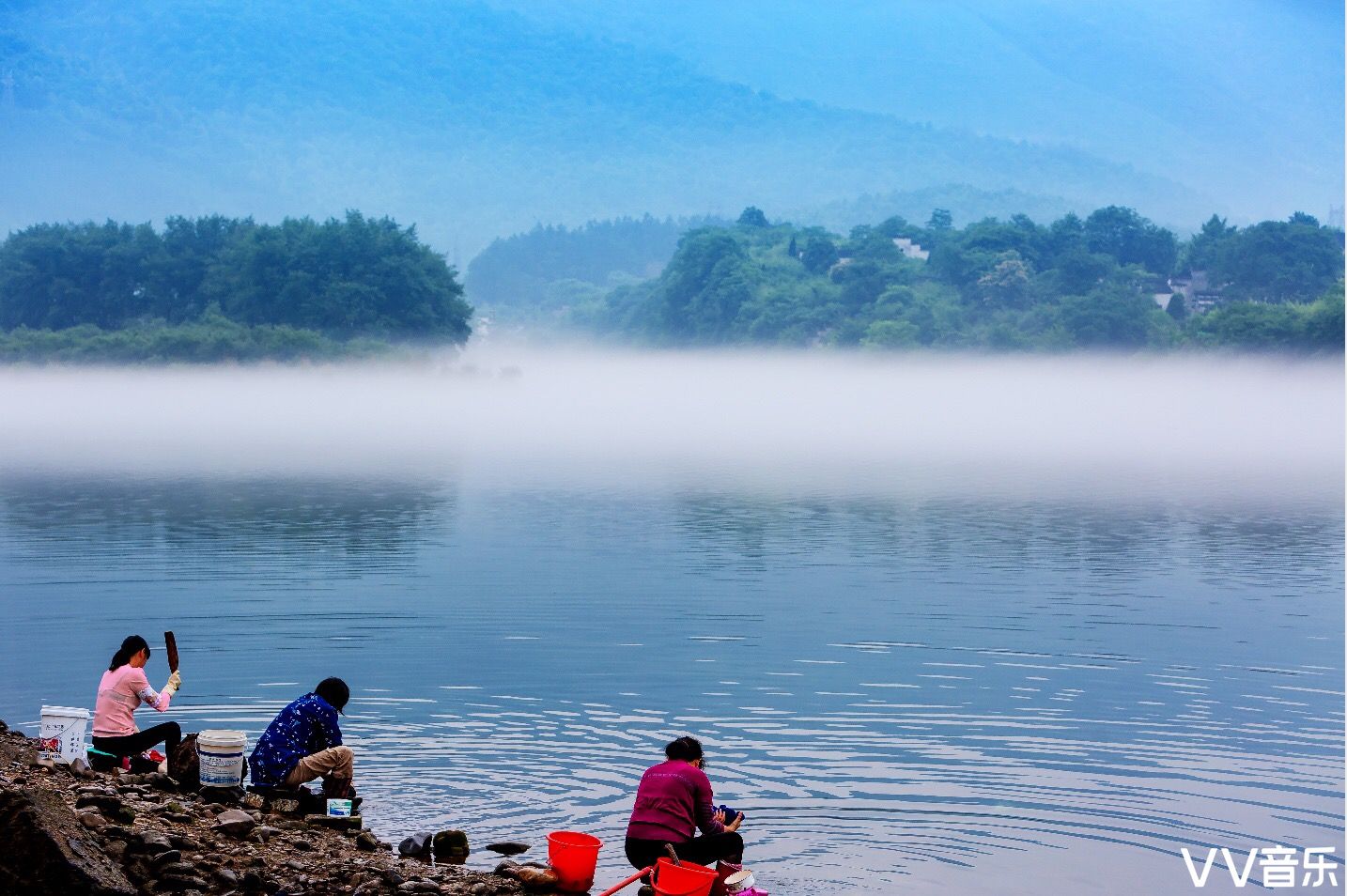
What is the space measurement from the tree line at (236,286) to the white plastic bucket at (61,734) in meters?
132

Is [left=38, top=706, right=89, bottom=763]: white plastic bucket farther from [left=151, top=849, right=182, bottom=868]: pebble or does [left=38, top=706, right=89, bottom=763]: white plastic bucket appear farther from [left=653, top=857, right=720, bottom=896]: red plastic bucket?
[left=653, top=857, right=720, bottom=896]: red plastic bucket

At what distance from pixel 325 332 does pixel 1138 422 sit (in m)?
71.6

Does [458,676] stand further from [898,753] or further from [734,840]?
[734,840]

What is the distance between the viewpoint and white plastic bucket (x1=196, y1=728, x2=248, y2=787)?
15.0 metres

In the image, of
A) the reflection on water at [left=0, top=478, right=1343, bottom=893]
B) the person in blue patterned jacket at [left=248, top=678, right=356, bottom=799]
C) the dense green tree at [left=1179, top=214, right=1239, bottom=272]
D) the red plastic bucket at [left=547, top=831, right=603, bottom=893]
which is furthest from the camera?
the dense green tree at [left=1179, top=214, right=1239, bottom=272]

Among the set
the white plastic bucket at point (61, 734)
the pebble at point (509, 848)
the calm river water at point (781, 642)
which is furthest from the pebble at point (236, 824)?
the white plastic bucket at point (61, 734)

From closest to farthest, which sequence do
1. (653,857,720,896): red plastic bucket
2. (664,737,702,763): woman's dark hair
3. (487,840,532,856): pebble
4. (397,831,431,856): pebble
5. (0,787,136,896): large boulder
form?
(0,787,136,896): large boulder < (653,857,720,896): red plastic bucket < (664,737,702,763): woman's dark hair < (397,831,431,856): pebble < (487,840,532,856): pebble

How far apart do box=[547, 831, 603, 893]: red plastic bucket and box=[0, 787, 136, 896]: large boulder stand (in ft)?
9.81

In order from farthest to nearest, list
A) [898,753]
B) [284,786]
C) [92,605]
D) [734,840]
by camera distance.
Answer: [92,605] → [898,753] → [284,786] → [734,840]

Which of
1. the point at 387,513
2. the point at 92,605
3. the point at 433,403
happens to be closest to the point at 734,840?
the point at 92,605

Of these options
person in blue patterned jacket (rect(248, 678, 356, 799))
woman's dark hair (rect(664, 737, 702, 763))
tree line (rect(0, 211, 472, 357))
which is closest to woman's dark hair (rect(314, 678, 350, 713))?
person in blue patterned jacket (rect(248, 678, 356, 799))

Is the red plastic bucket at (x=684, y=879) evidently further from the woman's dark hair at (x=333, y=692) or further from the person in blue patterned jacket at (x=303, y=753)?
the woman's dark hair at (x=333, y=692)

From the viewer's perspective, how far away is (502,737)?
1927 centimetres

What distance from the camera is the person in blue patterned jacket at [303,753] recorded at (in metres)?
15.1
